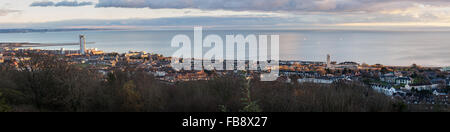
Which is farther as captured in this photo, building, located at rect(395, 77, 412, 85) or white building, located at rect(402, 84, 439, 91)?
building, located at rect(395, 77, 412, 85)

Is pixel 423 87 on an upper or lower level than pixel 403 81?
lower

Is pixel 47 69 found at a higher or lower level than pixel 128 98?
higher

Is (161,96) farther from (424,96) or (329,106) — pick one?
(424,96)

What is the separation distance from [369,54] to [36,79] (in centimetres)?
4159

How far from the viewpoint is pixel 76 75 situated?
9203 millimetres

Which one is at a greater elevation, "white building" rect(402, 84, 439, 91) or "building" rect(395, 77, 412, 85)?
"building" rect(395, 77, 412, 85)

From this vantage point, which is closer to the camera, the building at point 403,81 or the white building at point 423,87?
the white building at point 423,87

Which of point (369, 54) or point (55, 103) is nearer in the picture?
point (55, 103)

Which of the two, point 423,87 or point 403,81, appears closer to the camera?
point 423,87

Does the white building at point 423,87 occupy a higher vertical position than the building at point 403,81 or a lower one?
lower

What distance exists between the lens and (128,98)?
30.0 ft
